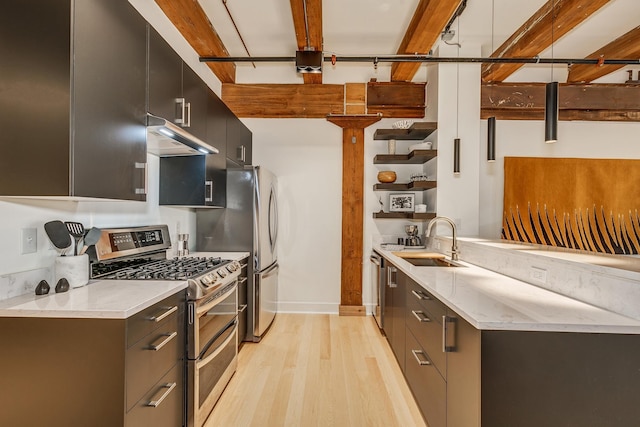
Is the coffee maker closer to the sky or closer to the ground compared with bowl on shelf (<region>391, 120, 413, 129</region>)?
closer to the ground

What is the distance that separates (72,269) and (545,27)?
13.0ft

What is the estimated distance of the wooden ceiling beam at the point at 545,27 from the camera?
273 cm

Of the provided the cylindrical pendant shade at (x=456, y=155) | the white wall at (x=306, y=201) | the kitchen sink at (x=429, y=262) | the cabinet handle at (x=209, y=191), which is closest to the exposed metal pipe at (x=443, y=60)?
the cylindrical pendant shade at (x=456, y=155)

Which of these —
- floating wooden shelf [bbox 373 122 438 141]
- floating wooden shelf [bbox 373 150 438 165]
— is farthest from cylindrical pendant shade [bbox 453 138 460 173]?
floating wooden shelf [bbox 373 122 438 141]

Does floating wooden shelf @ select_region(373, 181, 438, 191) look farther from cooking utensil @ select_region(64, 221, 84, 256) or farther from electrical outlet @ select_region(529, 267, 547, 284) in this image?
cooking utensil @ select_region(64, 221, 84, 256)

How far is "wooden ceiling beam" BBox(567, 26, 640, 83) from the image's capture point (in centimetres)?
336

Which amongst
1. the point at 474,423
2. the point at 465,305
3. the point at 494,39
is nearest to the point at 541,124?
the point at 494,39

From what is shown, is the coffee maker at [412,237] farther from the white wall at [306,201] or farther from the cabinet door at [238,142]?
the cabinet door at [238,142]

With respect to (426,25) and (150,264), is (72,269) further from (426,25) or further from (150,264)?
(426,25)

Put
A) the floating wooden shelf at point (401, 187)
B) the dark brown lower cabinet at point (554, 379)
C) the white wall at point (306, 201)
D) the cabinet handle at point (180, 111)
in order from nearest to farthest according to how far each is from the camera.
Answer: the dark brown lower cabinet at point (554, 379) → the cabinet handle at point (180, 111) → the floating wooden shelf at point (401, 187) → the white wall at point (306, 201)

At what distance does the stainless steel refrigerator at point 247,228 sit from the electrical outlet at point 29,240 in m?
1.82

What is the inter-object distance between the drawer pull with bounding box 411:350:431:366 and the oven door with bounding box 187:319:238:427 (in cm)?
127

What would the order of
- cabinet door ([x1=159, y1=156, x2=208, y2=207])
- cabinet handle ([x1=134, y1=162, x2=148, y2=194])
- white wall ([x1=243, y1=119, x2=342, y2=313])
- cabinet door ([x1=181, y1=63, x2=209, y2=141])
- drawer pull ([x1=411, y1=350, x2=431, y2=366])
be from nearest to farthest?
cabinet handle ([x1=134, y1=162, x2=148, y2=194]) < drawer pull ([x1=411, y1=350, x2=431, y2=366]) < cabinet door ([x1=181, y1=63, x2=209, y2=141]) < cabinet door ([x1=159, y1=156, x2=208, y2=207]) < white wall ([x1=243, y1=119, x2=342, y2=313])

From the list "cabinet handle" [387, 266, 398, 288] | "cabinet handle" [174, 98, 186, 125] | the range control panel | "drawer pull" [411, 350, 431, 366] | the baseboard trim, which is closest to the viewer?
"drawer pull" [411, 350, 431, 366]
